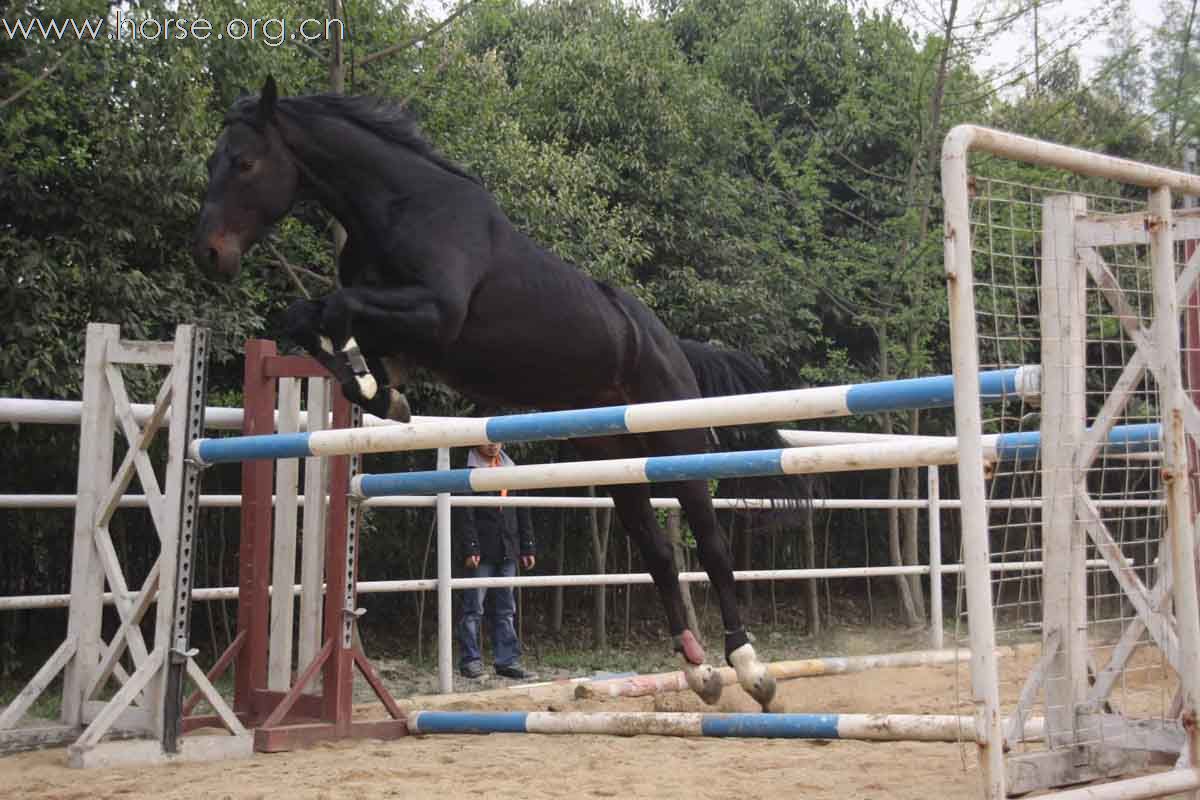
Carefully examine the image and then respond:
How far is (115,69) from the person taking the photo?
23.7 ft

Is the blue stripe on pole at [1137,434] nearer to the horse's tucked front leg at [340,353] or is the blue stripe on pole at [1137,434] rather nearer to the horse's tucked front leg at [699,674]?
the horse's tucked front leg at [699,674]

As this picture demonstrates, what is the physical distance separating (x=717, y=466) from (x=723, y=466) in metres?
0.02

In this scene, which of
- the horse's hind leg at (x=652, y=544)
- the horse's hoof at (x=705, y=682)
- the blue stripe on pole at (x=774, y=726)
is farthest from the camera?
the horse's hind leg at (x=652, y=544)

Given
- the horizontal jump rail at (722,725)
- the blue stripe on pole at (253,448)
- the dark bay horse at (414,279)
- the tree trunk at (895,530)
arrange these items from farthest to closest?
the tree trunk at (895,530) < the dark bay horse at (414,279) < the blue stripe on pole at (253,448) < the horizontal jump rail at (722,725)

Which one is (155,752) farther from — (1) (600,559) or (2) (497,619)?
(1) (600,559)

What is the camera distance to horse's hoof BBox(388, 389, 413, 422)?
399 cm

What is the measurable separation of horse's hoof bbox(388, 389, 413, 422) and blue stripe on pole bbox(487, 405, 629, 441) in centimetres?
58

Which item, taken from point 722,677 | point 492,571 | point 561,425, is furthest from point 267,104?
point 492,571

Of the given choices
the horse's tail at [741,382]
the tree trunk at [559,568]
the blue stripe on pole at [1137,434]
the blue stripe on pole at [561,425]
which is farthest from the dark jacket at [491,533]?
the blue stripe on pole at [1137,434]

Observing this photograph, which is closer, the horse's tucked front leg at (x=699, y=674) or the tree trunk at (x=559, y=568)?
the horse's tucked front leg at (x=699, y=674)

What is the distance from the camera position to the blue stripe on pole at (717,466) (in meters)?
3.09

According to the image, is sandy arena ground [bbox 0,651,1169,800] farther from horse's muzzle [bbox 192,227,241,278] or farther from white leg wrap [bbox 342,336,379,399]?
horse's muzzle [bbox 192,227,241,278]

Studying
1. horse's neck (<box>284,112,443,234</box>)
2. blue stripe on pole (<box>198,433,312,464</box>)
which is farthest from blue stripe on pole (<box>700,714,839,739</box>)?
horse's neck (<box>284,112,443,234</box>)

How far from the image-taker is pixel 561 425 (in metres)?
3.34
